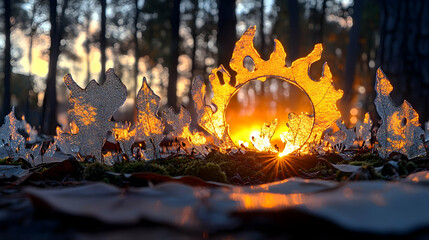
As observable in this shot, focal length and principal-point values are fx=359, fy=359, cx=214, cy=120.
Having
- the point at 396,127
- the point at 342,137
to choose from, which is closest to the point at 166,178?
the point at 342,137

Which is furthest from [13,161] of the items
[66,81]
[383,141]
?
[383,141]

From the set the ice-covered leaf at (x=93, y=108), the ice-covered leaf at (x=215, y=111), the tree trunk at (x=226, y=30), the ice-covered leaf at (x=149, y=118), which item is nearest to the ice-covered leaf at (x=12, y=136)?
the ice-covered leaf at (x=93, y=108)

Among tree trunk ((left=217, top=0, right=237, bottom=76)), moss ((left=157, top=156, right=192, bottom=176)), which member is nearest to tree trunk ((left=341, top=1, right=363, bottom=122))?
tree trunk ((left=217, top=0, right=237, bottom=76))

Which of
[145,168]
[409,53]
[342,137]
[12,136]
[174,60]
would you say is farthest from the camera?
[174,60]

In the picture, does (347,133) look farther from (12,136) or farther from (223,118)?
(12,136)

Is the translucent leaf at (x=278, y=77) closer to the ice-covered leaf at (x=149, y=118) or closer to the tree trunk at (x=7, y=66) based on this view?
the ice-covered leaf at (x=149, y=118)

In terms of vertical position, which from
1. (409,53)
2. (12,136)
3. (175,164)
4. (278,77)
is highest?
(409,53)
